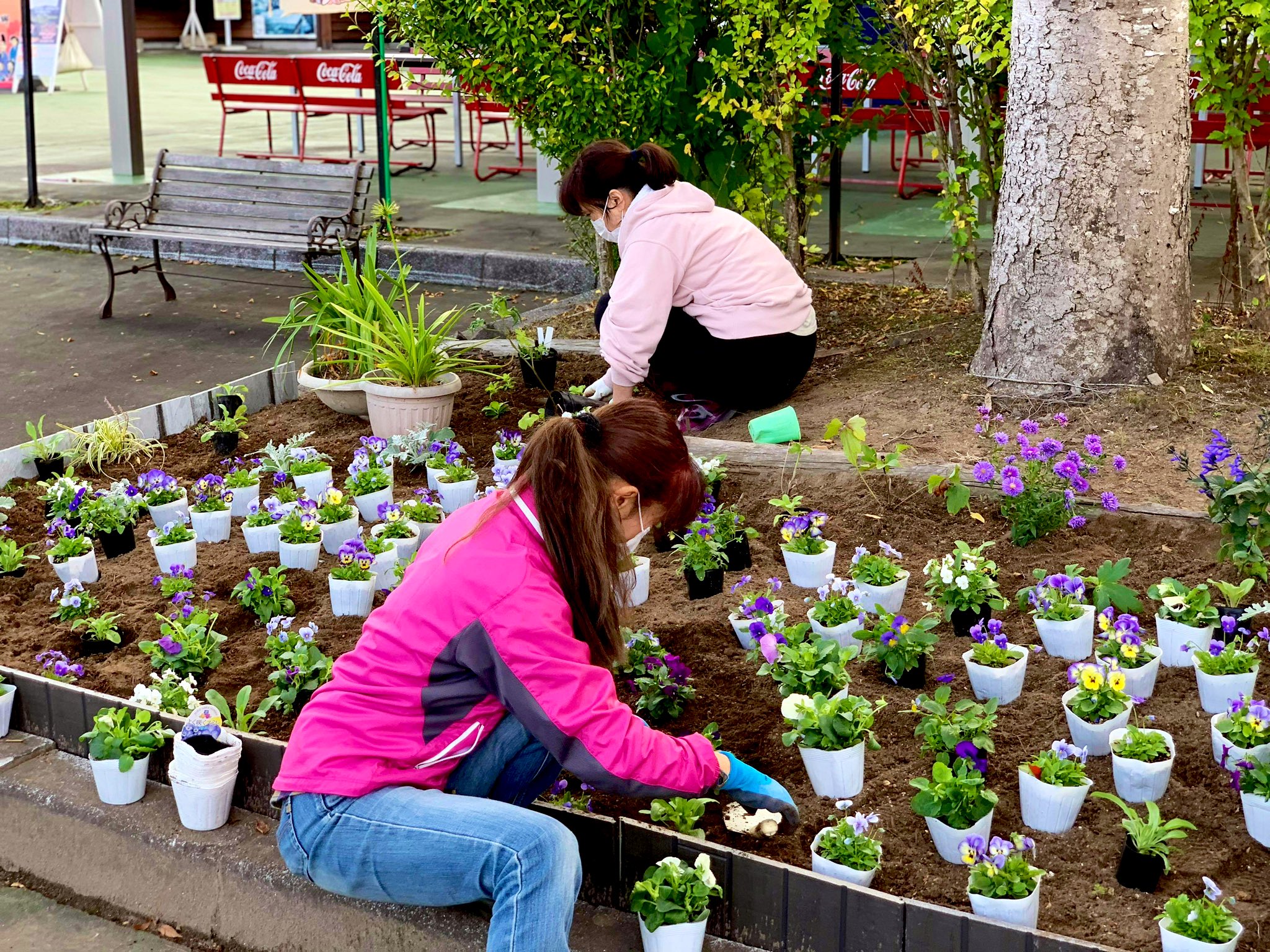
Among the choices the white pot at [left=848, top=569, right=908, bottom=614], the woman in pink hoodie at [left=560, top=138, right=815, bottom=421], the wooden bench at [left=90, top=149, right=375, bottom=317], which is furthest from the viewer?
the wooden bench at [left=90, top=149, right=375, bottom=317]

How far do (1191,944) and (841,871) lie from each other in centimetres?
55

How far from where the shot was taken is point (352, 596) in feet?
11.7

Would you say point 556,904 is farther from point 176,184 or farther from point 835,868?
point 176,184

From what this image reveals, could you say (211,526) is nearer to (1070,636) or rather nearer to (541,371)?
(541,371)

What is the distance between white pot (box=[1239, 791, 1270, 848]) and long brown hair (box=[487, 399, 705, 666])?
43.7 inches

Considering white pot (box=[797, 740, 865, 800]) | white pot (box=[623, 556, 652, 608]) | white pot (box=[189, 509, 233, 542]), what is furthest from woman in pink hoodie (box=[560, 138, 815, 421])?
white pot (box=[797, 740, 865, 800])

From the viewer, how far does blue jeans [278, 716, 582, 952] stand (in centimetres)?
211

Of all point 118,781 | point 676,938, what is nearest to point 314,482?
point 118,781

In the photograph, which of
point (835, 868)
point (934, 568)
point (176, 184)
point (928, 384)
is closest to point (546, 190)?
point (176, 184)

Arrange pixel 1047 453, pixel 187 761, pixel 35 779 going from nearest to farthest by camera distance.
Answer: pixel 187 761, pixel 35 779, pixel 1047 453

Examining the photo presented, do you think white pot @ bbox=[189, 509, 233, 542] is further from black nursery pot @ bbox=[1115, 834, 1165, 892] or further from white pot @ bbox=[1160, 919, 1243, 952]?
white pot @ bbox=[1160, 919, 1243, 952]

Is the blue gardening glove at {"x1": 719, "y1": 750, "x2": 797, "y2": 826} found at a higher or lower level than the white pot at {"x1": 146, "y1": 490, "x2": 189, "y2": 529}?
lower

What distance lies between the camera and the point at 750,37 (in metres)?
5.86

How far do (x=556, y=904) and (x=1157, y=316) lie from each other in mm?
3261
